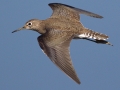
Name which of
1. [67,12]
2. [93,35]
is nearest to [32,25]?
[67,12]

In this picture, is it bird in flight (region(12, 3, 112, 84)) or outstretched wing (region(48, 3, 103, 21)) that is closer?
bird in flight (region(12, 3, 112, 84))

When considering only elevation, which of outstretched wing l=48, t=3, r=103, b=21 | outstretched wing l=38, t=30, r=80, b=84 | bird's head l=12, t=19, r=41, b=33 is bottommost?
outstretched wing l=38, t=30, r=80, b=84

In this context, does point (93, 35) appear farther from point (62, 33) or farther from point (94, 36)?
point (62, 33)

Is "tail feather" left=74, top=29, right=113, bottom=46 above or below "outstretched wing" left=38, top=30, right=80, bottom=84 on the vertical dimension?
above

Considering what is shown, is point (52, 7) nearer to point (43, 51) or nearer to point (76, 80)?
point (43, 51)

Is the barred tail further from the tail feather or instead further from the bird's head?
the bird's head

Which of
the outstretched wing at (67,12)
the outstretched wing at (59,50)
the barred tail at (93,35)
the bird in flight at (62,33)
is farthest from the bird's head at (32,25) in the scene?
the barred tail at (93,35)

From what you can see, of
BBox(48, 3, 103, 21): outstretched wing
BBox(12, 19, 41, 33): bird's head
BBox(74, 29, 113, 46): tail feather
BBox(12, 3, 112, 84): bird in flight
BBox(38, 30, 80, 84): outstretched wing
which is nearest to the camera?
BBox(38, 30, 80, 84): outstretched wing

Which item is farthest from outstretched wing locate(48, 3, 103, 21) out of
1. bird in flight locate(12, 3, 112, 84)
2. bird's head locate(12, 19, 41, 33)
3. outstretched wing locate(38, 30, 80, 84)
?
outstretched wing locate(38, 30, 80, 84)

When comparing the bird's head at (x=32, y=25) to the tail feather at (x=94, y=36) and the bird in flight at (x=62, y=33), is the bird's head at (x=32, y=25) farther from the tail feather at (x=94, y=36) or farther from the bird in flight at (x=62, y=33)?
the tail feather at (x=94, y=36)
